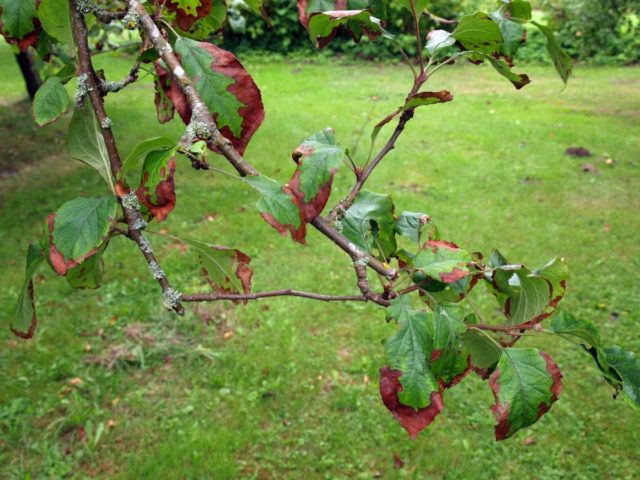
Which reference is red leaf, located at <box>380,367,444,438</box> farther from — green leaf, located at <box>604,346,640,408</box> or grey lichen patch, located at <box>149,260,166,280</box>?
grey lichen patch, located at <box>149,260,166,280</box>

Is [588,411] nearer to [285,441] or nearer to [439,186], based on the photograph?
[285,441]

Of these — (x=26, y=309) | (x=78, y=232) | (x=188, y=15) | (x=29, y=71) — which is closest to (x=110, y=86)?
(x=188, y=15)

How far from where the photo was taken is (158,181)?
72 centimetres

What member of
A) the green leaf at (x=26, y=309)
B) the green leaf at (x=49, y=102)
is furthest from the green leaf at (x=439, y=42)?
the green leaf at (x=26, y=309)

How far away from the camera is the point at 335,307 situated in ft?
14.5

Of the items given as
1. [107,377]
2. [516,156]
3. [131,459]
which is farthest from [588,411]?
[516,156]

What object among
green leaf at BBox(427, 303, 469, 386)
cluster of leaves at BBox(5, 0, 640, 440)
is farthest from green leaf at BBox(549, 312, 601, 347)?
green leaf at BBox(427, 303, 469, 386)

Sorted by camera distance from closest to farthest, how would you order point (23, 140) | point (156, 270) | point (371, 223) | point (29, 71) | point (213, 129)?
point (213, 129)
point (156, 270)
point (371, 223)
point (23, 140)
point (29, 71)

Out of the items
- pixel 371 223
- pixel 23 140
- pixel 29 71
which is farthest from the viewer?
pixel 29 71

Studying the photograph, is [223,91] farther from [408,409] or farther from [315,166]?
[408,409]

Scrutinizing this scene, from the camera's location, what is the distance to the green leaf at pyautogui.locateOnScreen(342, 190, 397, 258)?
951 millimetres

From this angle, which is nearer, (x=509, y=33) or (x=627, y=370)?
(x=627, y=370)

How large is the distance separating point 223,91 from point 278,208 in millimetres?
176

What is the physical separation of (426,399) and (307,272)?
13.2 ft
